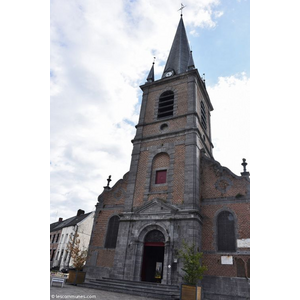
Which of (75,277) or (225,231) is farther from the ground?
(225,231)

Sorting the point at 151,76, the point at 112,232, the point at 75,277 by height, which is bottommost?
the point at 75,277

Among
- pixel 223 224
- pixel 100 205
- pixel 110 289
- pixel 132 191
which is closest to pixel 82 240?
pixel 100 205

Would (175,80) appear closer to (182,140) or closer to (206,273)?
(182,140)

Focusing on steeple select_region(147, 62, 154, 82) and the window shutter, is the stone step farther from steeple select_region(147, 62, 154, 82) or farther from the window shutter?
steeple select_region(147, 62, 154, 82)

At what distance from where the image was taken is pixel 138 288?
481 inches

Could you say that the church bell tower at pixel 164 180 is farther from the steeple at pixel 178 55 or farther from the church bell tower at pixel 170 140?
the steeple at pixel 178 55

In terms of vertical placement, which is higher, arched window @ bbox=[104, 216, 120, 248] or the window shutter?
the window shutter

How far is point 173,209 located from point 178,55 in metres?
16.3

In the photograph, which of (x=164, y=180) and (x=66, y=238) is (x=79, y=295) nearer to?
(x=164, y=180)

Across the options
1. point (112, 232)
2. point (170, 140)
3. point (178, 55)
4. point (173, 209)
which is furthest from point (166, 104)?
point (112, 232)

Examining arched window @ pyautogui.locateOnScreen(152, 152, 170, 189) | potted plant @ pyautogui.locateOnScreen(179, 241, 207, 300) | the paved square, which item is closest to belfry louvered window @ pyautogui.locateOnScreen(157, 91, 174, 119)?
arched window @ pyautogui.locateOnScreen(152, 152, 170, 189)

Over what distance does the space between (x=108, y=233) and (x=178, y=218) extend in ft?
19.8

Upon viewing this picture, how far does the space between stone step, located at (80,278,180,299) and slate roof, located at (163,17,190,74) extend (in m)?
17.5

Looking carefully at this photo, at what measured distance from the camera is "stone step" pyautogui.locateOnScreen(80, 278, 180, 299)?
11231 millimetres
